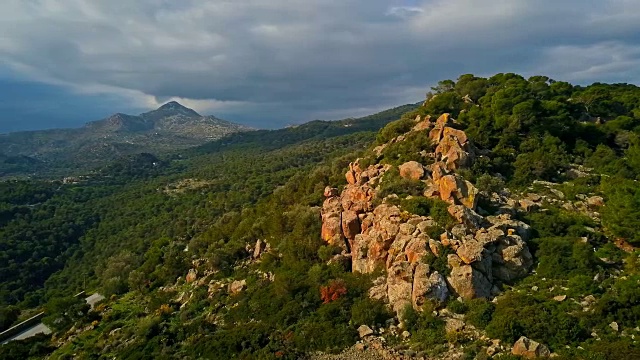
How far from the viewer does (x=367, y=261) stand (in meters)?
30.4

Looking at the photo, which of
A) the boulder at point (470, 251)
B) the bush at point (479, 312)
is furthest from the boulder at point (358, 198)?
the bush at point (479, 312)

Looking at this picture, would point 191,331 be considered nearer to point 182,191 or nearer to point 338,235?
point 338,235

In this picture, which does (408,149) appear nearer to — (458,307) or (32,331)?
(458,307)

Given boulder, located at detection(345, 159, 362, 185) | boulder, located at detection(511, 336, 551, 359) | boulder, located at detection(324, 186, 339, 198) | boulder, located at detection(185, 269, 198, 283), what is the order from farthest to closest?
boulder, located at detection(345, 159, 362, 185) → boulder, located at detection(324, 186, 339, 198) → boulder, located at detection(185, 269, 198, 283) → boulder, located at detection(511, 336, 551, 359)

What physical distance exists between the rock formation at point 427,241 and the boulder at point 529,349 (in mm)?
4569

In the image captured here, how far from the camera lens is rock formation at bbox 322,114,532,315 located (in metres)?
25.5

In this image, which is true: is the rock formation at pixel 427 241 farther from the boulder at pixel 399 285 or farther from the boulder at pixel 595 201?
the boulder at pixel 595 201

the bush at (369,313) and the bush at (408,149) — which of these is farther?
the bush at (408,149)

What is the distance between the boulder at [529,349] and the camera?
784 inches

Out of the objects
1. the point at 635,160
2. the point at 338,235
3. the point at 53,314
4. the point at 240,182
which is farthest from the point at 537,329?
the point at 240,182

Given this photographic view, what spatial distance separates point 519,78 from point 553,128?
13.0 m

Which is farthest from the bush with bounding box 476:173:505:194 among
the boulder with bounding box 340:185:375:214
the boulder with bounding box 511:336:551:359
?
the boulder with bounding box 511:336:551:359

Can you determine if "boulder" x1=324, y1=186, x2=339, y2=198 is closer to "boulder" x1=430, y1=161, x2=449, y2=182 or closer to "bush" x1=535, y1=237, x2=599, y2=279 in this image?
"boulder" x1=430, y1=161, x2=449, y2=182

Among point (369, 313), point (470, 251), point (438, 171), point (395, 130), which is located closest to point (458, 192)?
point (438, 171)
